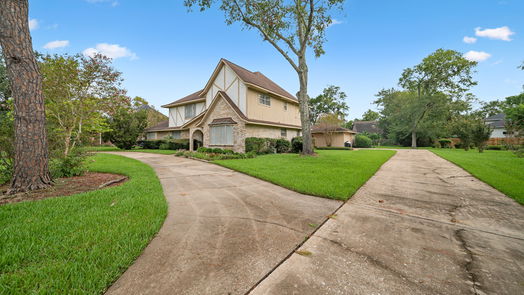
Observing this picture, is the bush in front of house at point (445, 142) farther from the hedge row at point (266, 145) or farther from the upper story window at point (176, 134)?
the upper story window at point (176, 134)

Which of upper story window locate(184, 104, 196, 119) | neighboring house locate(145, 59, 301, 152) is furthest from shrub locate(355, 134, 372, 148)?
upper story window locate(184, 104, 196, 119)

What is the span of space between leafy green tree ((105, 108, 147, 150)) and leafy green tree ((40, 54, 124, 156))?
1029cm

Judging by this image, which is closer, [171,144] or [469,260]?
[469,260]

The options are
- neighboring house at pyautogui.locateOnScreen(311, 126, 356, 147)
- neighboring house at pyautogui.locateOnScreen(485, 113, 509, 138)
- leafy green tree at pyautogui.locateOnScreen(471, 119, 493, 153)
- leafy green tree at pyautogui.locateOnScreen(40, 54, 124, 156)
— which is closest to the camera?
leafy green tree at pyautogui.locateOnScreen(40, 54, 124, 156)

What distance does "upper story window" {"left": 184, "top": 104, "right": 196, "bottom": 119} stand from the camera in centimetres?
2234

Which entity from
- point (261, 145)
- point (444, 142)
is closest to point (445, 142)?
point (444, 142)

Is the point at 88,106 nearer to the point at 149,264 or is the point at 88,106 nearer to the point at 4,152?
the point at 4,152

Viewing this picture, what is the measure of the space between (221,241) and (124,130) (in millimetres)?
25165

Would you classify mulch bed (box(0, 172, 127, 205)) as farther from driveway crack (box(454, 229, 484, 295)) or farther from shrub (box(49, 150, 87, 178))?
driveway crack (box(454, 229, 484, 295))

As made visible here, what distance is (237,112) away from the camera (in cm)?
1471

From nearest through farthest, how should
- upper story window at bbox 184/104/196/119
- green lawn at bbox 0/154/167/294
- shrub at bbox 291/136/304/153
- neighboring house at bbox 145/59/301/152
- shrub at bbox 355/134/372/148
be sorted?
green lawn at bbox 0/154/167/294 → neighboring house at bbox 145/59/301/152 → shrub at bbox 291/136/304/153 → upper story window at bbox 184/104/196/119 → shrub at bbox 355/134/372/148

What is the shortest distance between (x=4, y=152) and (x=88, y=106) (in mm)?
7952

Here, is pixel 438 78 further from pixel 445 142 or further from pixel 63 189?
pixel 63 189

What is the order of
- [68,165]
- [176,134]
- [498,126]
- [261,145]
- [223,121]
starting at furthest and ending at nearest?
[498,126], [176,134], [261,145], [223,121], [68,165]
